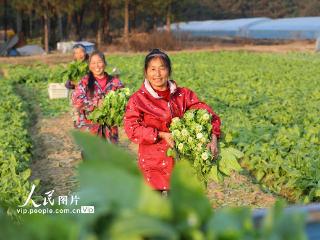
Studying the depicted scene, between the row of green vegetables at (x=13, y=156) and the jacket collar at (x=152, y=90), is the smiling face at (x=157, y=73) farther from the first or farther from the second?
the row of green vegetables at (x=13, y=156)

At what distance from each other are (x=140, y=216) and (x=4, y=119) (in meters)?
9.12

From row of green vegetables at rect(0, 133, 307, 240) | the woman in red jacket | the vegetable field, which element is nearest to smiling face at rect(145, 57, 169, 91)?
the woman in red jacket

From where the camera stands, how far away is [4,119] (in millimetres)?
9773

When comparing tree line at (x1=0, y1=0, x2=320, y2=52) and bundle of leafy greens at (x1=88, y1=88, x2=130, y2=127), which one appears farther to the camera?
tree line at (x1=0, y1=0, x2=320, y2=52)

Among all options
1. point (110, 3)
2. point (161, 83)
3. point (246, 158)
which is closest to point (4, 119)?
point (246, 158)

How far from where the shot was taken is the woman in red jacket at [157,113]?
149 inches

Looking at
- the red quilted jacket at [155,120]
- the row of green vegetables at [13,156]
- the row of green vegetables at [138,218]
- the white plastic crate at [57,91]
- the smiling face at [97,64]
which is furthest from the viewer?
the white plastic crate at [57,91]

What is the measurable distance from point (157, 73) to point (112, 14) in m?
60.4

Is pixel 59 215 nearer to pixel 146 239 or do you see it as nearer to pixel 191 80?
pixel 146 239

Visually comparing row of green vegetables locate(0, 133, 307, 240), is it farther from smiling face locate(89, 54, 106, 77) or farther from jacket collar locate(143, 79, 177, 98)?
smiling face locate(89, 54, 106, 77)

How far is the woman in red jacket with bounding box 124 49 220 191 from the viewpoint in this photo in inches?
149

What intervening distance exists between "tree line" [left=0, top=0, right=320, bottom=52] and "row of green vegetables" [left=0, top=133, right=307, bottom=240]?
32.6 m

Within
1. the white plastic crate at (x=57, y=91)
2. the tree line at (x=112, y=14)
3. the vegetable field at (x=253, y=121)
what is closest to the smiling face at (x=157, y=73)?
the vegetable field at (x=253, y=121)

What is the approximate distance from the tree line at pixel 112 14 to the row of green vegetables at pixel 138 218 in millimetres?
32597
